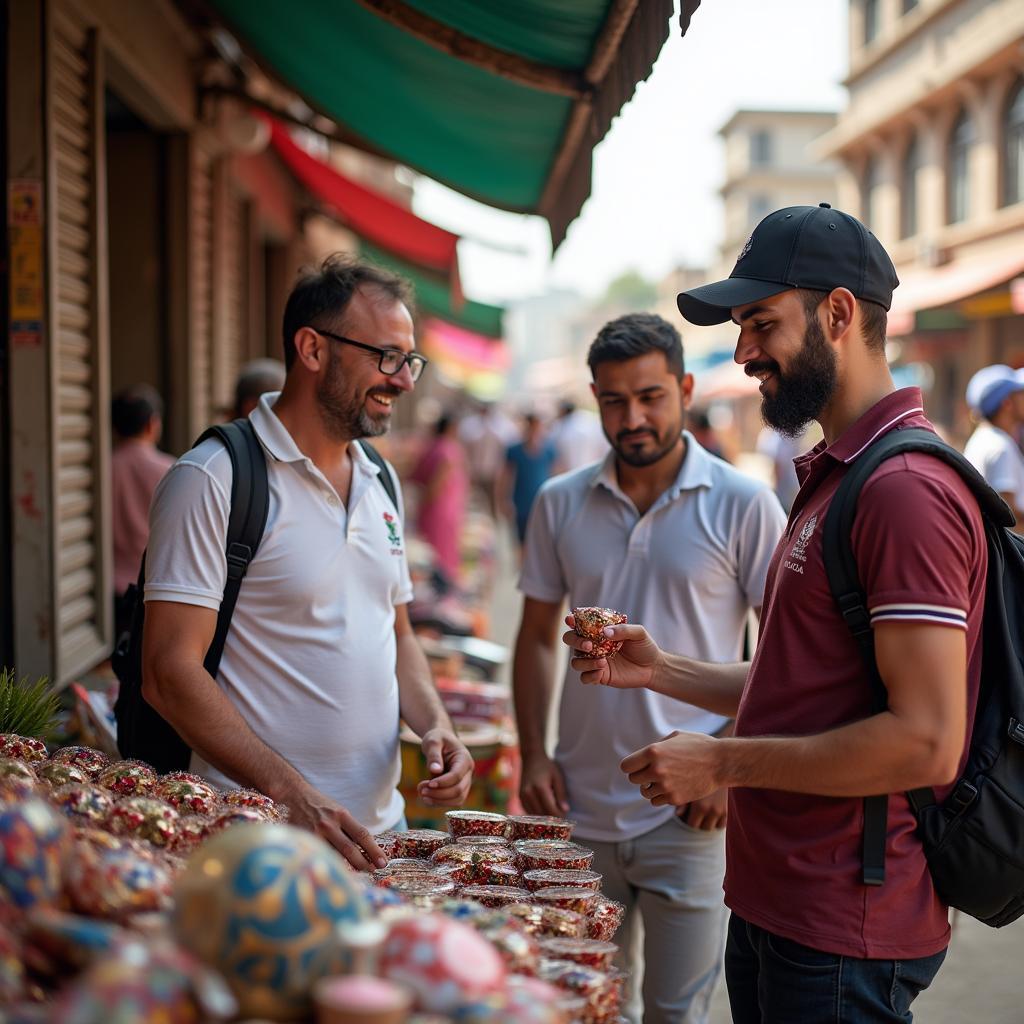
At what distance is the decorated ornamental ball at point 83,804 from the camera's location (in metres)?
1.98

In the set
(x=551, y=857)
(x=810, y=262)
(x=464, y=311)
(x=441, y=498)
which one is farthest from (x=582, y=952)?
(x=464, y=311)

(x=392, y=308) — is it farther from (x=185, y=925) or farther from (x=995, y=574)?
(x=185, y=925)

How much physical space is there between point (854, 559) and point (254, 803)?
127 centimetres

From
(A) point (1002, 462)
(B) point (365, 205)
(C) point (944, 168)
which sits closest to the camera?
(A) point (1002, 462)

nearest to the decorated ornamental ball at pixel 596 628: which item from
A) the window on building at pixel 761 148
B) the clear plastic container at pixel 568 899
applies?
the clear plastic container at pixel 568 899

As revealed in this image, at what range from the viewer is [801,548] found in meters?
2.32

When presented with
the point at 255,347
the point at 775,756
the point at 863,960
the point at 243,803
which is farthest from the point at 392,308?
the point at 255,347

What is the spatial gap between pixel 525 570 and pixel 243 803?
176 cm

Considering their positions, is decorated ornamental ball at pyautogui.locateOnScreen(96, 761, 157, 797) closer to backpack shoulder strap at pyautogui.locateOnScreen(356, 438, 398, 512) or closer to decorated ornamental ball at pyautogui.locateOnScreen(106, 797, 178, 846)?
decorated ornamental ball at pyautogui.locateOnScreen(106, 797, 178, 846)

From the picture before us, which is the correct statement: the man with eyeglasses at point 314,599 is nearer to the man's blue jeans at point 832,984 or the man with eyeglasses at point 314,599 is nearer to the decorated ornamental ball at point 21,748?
the decorated ornamental ball at point 21,748

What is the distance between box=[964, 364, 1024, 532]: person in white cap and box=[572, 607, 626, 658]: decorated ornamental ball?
466 centimetres

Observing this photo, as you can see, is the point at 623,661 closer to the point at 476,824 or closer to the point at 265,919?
the point at 476,824

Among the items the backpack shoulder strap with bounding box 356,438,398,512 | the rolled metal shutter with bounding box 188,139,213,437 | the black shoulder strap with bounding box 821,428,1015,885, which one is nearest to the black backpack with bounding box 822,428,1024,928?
the black shoulder strap with bounding box 821,428,1015,885

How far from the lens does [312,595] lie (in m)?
3.02
